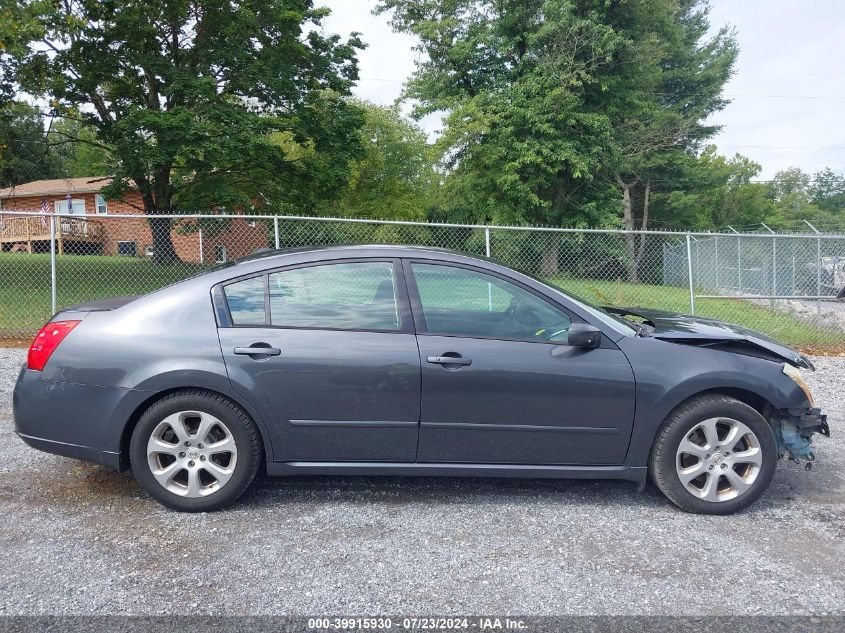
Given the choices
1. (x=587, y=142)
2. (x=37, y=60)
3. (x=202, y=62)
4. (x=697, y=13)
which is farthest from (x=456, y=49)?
(x=697, y=13)

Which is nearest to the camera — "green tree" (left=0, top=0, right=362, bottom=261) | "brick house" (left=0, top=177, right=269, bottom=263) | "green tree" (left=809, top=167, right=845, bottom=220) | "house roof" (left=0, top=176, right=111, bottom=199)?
"brick house" (left=0, top=177, right=269, bottom=263)

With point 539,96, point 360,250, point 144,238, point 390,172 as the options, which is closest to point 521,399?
point 360,250

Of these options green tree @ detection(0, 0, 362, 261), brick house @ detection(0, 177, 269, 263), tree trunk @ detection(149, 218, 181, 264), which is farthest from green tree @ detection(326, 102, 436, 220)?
tree trunk @ detection(149, 218, 181, 264)

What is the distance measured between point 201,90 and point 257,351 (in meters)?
15.0

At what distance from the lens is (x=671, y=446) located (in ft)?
11.1

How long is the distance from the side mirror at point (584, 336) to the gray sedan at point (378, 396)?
12mm

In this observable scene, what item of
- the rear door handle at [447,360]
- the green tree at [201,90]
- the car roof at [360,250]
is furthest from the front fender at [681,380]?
the green tree at [201,90]

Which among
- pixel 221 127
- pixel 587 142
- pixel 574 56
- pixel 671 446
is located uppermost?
pixel 574 56

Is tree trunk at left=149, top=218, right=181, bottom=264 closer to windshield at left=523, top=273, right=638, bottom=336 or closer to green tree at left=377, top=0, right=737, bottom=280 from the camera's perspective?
windshield at left=523, top=273, right=638, bottom=336

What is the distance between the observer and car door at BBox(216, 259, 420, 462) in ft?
10.9

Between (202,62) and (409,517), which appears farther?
(202,62)

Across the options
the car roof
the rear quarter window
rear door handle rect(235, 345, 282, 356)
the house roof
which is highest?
the house roof

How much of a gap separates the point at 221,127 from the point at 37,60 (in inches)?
209

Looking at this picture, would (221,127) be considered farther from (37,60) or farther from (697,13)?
(697,13)
